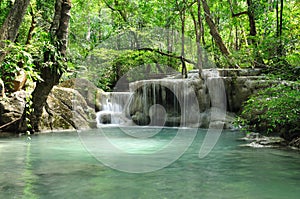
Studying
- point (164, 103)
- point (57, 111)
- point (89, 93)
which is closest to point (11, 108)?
point (57, 111)

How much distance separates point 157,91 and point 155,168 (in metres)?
9.03

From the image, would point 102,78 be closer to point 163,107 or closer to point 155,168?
point 163,107

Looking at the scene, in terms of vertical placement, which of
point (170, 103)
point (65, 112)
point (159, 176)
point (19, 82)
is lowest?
point (159, 176)

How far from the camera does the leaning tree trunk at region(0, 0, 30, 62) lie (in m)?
3.24

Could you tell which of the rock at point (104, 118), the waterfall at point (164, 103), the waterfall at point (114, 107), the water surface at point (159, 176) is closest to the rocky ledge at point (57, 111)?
the rock at point (104, 118)

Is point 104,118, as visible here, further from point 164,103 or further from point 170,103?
point 170,103

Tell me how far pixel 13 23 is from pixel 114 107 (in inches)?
475

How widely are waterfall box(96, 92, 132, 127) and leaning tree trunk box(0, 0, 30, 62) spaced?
10825mm

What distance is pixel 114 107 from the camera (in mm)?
15289

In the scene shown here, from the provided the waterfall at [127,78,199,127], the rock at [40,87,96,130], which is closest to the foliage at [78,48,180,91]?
the waterfall at [127,78,199,127]

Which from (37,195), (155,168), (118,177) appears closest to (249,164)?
(155,168)

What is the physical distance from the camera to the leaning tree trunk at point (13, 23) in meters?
3.24

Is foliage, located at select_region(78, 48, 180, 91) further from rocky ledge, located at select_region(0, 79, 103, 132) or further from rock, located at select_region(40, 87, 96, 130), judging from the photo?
rock, located at select_region(40, 87, 96, 130)

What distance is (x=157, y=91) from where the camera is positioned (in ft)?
45.5
